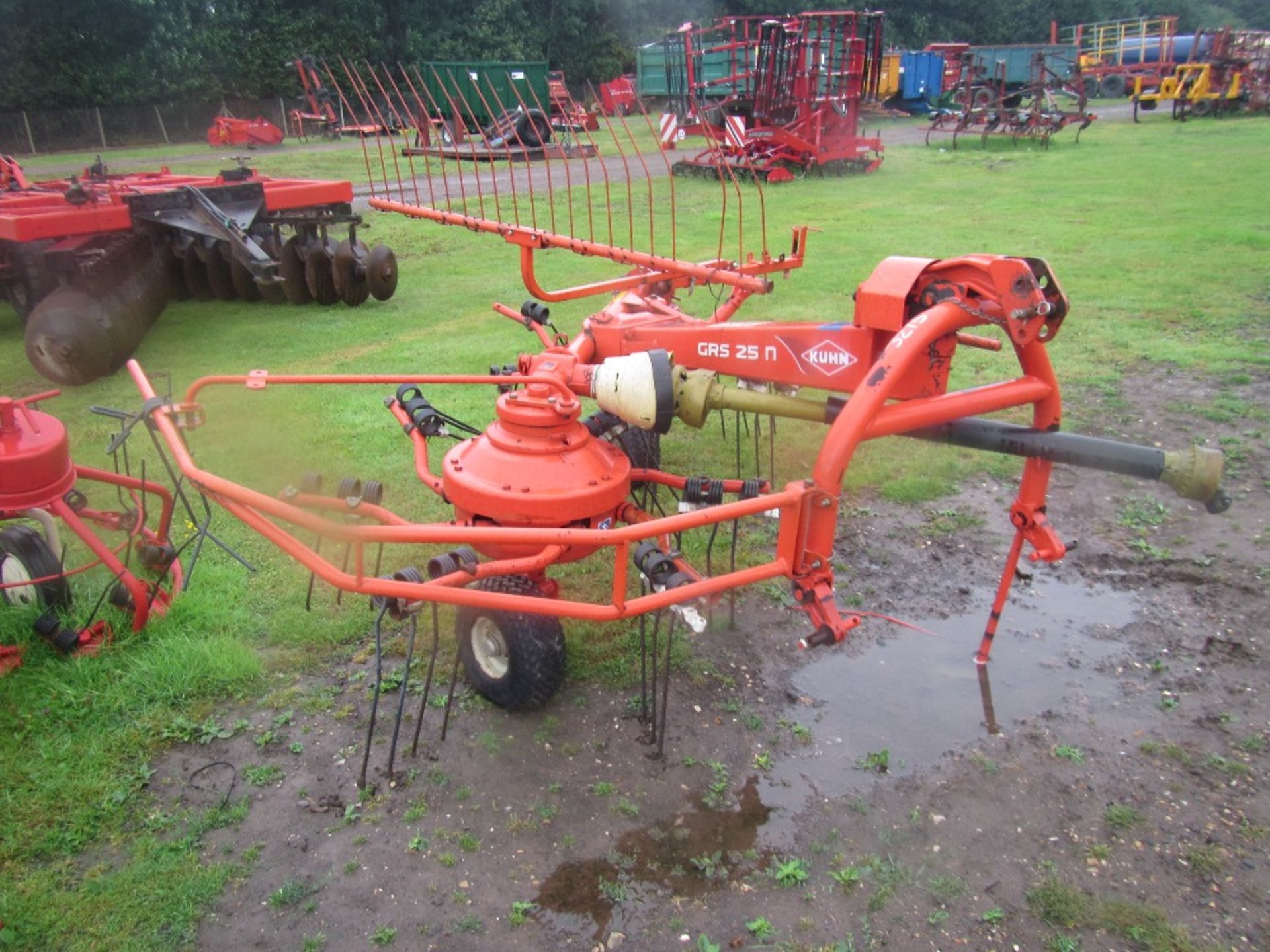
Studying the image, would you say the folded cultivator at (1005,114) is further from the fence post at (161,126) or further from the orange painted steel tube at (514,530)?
the fence post at (161,126)

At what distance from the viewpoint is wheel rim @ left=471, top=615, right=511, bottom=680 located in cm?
367

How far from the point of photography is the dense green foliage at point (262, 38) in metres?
27.9

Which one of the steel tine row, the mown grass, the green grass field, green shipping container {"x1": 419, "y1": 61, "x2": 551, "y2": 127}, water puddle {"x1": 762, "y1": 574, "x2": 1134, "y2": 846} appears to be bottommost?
water puddle {"x1": 762, "y1": 574, "x2": 1134, "y2": 846}

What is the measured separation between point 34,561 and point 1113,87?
1646 inches

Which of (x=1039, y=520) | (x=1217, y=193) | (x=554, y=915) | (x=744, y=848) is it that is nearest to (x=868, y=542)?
(x=1039, y=520)

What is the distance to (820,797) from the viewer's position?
328 centimetres

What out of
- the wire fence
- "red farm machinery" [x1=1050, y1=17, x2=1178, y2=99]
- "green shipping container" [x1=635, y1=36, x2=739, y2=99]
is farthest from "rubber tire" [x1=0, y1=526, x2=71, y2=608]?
"red farm machinery" [x1=1050, y1=17, x2=1178, y2=99]

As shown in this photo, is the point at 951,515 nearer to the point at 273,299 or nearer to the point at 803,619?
the point at 803,619

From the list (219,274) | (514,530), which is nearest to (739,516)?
(514,530)

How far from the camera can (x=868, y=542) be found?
5027 mm

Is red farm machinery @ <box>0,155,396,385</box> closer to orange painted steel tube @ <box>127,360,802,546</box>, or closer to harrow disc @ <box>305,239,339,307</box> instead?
harrow disc @ <box>305,239,339,307</box>

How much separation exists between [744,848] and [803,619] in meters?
1.44

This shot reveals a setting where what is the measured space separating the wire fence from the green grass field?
1387cm

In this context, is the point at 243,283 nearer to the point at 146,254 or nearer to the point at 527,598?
the point at 146,254
